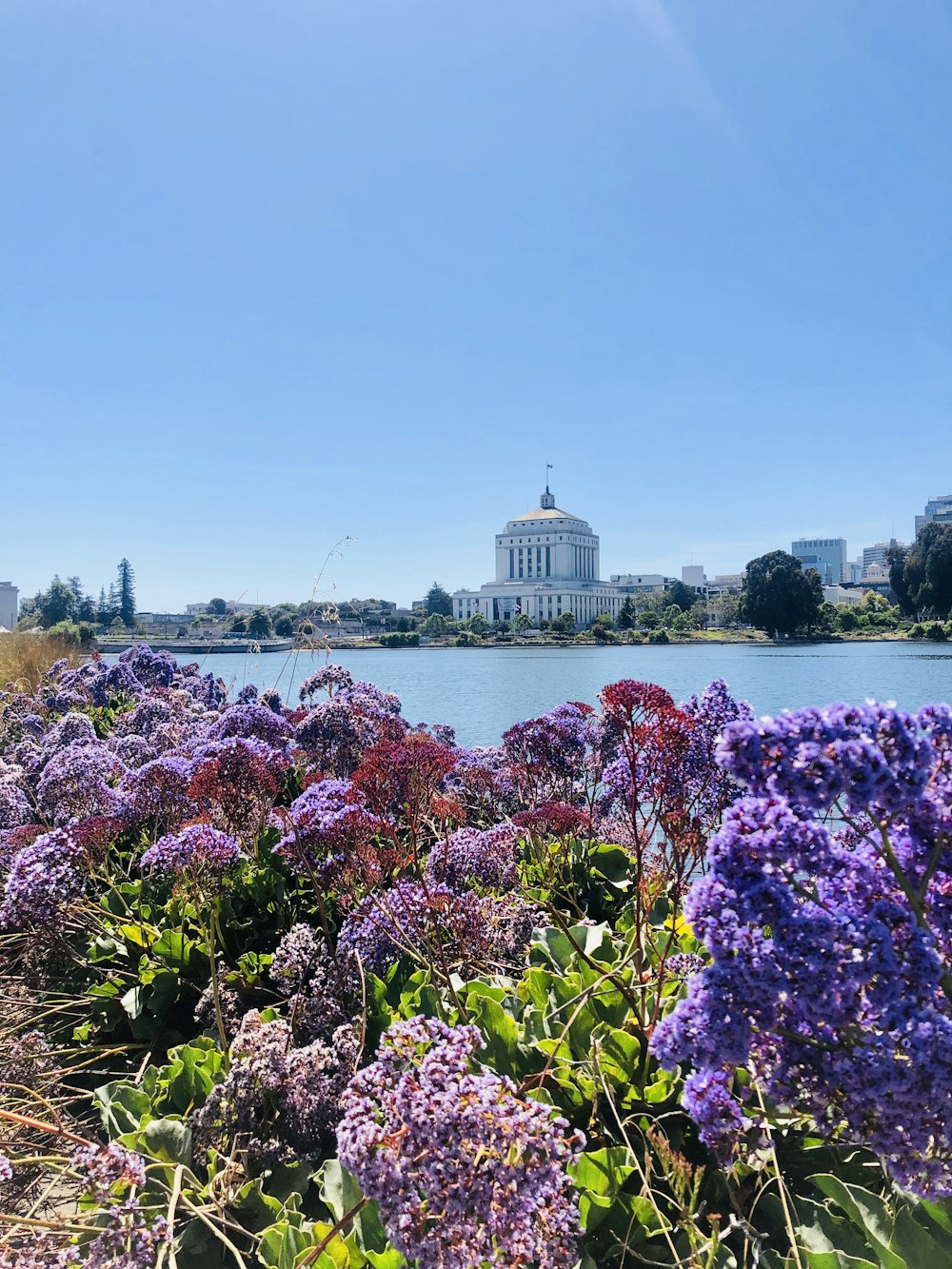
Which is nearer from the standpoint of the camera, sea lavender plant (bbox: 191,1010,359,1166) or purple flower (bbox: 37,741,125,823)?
sea lavender plant (bbox: 191,1010,359,1166)

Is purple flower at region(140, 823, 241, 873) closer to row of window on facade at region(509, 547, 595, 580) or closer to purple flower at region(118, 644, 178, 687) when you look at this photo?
purple flower at region(118, 644, 178, 687)

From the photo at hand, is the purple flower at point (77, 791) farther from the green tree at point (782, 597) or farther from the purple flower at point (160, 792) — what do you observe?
the green tree at point (782, 597)


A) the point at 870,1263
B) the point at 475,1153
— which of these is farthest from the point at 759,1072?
the point at 870,1263

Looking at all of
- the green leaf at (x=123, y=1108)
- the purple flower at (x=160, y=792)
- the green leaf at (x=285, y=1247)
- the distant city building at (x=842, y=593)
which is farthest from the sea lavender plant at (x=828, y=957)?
the distant city building at (x=842, y=593)

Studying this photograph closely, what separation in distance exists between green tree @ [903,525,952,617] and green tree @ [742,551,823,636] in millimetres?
8933

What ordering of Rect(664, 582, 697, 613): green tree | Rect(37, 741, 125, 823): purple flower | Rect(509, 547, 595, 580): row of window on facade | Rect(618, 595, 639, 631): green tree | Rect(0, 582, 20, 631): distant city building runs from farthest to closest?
Rect(509, 547, 595, 580): row of window on facade
Rect(664, 582, 697, 613): green tree
Rect(618, 595, 639, 631): green tree
Rect(0, 582, 20, 631): distant city building
Rect(37, 741, 125, 823): purple flower

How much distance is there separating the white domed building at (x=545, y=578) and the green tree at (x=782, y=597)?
44.2 metres

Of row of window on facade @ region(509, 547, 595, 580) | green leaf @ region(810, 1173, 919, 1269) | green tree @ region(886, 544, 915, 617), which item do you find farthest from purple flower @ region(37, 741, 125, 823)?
row of window on facade @ region(509, 547, 595, 580)

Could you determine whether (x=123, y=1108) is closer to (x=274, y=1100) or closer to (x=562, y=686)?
(x=274, y=1100)

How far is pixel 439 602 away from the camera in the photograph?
481 ft

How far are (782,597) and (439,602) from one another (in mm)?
75679

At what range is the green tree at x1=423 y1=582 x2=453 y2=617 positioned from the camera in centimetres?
14450

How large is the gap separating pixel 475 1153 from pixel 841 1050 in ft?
1.95

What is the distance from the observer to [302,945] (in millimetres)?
2711
